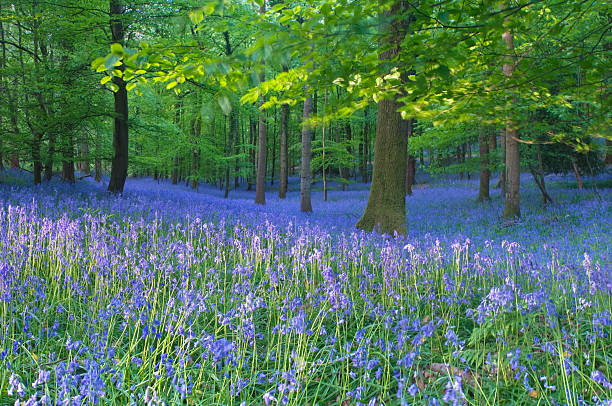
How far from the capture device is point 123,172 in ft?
38.2

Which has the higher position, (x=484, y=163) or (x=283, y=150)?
(x=283, y=150)

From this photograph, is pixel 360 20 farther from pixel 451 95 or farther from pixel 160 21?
pixel 160 21

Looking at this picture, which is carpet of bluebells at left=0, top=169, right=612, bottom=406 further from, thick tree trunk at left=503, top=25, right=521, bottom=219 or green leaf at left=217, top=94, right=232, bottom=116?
thick tree trunk at left=503, top=25, right=521, bottom=219

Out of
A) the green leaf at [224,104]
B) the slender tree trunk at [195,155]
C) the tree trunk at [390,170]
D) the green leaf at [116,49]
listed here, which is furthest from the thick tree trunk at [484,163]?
Result: the slender tree trunk at [195,155]

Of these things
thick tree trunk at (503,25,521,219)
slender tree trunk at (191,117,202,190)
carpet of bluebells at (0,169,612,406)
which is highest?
slender tree trunk at (191,117,202,190)

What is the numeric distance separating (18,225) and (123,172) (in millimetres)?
6225

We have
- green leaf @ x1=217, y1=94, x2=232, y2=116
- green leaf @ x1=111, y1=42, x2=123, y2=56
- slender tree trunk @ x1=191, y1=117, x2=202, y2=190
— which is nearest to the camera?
green leaf @ x1=111, y1=42, x2=123, y2=56

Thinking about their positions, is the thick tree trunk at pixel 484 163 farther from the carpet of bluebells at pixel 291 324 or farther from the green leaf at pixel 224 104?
the green leaf at pixel 224 104

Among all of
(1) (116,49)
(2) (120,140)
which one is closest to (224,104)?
(1) (116,49)

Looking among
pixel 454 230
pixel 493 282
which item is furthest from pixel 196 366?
pixel 454 230

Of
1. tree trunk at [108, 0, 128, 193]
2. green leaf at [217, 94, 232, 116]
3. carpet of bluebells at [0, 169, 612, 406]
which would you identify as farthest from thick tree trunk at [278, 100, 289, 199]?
green leaf at [217, 94, 232, 116]

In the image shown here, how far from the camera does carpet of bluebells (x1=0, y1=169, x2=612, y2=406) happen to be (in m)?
2.47

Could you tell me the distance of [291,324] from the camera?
9.50 feet

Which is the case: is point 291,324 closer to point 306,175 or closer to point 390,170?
→ point 390,170
